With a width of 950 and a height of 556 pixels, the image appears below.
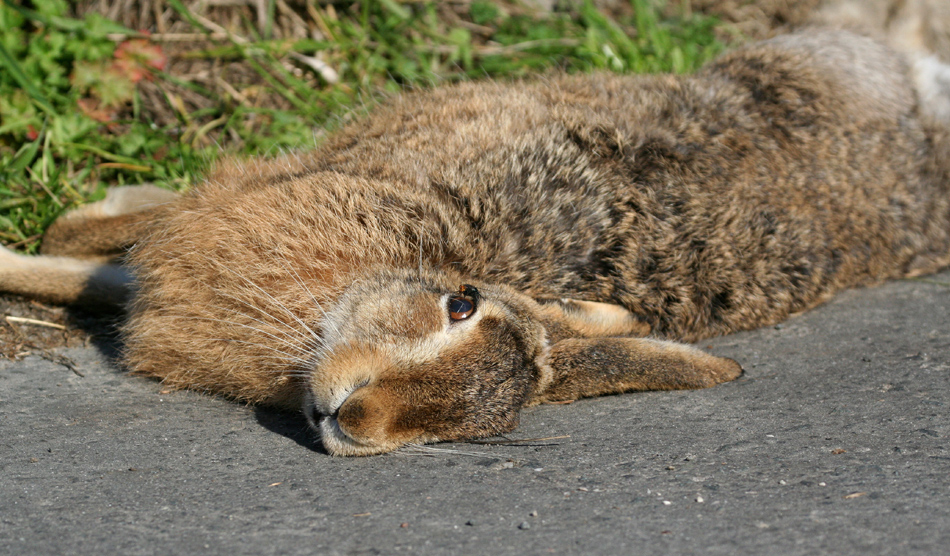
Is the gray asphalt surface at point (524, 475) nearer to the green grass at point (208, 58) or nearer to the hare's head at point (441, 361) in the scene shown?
the hare's head at point (441, 361)

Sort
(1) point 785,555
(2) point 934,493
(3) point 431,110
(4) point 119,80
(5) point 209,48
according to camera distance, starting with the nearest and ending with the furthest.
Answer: (1) point 785,555 → (2) point 934,493 → (3) point 431,110 → (4) point 119,80 → (5) point 209,48

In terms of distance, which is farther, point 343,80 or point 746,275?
point 343,80

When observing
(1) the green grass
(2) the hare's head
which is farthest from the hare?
(1) the green grass

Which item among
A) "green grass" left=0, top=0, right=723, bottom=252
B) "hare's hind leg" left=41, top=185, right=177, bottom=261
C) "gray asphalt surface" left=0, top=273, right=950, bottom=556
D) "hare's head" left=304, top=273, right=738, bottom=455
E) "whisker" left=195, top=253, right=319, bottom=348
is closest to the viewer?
"gray asphalt surface" left=0, top=273, right=950, bottom=556

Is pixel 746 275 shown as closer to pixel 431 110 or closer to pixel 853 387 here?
pixel 853 387

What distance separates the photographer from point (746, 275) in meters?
3.97

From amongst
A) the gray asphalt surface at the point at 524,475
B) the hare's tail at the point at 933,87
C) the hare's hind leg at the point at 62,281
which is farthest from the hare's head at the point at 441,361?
the hare's tail at the point at 933,87

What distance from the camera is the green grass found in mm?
4773

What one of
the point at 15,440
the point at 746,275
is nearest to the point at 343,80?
the point at 746,275

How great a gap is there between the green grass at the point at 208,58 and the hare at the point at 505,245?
0.40 meters

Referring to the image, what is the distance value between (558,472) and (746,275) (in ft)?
5.14

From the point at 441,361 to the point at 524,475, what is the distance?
453 millimetres

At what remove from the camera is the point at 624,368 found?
3316 millimetres

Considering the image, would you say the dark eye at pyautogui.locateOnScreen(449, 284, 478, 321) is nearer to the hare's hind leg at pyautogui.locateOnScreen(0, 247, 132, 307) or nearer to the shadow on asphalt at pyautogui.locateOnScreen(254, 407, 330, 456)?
the shadow on asphalt at pyautogui.locateOnScreen(254, 407, 330, 456)
